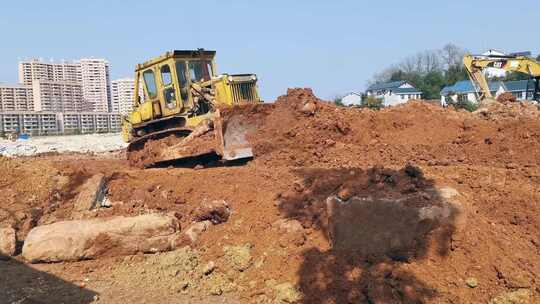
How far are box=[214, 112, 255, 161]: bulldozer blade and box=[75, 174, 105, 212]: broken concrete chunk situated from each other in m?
2.25

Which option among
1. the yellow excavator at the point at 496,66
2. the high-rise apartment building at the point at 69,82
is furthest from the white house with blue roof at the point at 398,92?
the high-rise apartment building at the point at 69,82

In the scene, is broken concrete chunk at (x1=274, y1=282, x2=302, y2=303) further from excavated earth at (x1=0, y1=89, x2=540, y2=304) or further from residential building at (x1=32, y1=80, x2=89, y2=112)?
residential building at (x1=32, y1=80, x2=89, y2=112)

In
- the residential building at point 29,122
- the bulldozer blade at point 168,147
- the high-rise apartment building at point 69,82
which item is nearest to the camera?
the bulldozer blade at point 168,147

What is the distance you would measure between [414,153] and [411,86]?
5298 cm

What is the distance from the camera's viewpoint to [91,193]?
339 inches

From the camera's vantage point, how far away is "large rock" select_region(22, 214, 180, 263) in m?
6.67

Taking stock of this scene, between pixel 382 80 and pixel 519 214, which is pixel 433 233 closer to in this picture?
pixel 519 214

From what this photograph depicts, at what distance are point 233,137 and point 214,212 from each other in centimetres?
315

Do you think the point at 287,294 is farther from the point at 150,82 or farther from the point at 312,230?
the point at 150,82

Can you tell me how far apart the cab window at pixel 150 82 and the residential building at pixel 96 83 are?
7326 cm

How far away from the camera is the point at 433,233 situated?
5172 millimetres

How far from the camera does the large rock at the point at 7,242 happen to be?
275 inches

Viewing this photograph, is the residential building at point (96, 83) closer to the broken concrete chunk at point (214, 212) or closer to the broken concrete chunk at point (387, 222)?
the broken concrete chunk at point (214, 212)

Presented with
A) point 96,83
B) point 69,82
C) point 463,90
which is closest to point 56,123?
point 69,82
